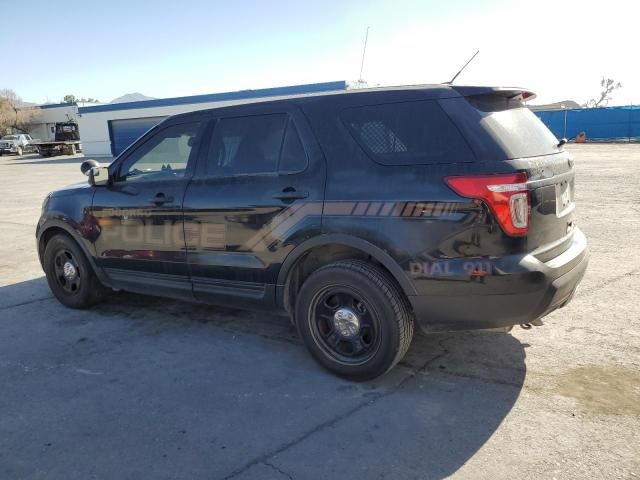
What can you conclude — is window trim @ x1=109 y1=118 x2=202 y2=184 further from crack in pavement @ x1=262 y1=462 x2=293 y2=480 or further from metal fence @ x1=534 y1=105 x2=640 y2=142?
metal fence @ x1=534 y1=105 x2=640 y2=142

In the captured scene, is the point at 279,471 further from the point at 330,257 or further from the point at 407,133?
the point at 407,133

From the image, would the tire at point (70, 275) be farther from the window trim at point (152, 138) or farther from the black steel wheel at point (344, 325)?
the black steel wheel at point (344, 325)

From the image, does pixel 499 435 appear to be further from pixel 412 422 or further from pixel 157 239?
pixel 157 239

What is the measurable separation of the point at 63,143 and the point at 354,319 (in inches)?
1821

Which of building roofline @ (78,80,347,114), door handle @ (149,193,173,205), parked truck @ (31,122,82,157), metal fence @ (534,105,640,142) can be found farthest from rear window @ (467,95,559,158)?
parked truck @ (31,122,82,157)

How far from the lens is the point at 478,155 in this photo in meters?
3.04

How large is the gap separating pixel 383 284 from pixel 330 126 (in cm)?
114

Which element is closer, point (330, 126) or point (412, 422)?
point (412, 422)

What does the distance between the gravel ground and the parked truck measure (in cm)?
4336

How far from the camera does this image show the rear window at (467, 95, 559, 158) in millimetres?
3141

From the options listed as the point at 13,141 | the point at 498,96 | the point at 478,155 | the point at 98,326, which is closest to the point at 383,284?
the point at 478,155

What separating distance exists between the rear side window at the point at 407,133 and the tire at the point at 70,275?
314cm

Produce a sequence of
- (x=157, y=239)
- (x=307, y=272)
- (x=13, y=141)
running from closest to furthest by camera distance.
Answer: (x=307, y=272)
(x=157, y=239)
(x=13, y=141)

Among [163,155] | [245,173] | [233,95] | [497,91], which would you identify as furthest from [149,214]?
[233,95]
